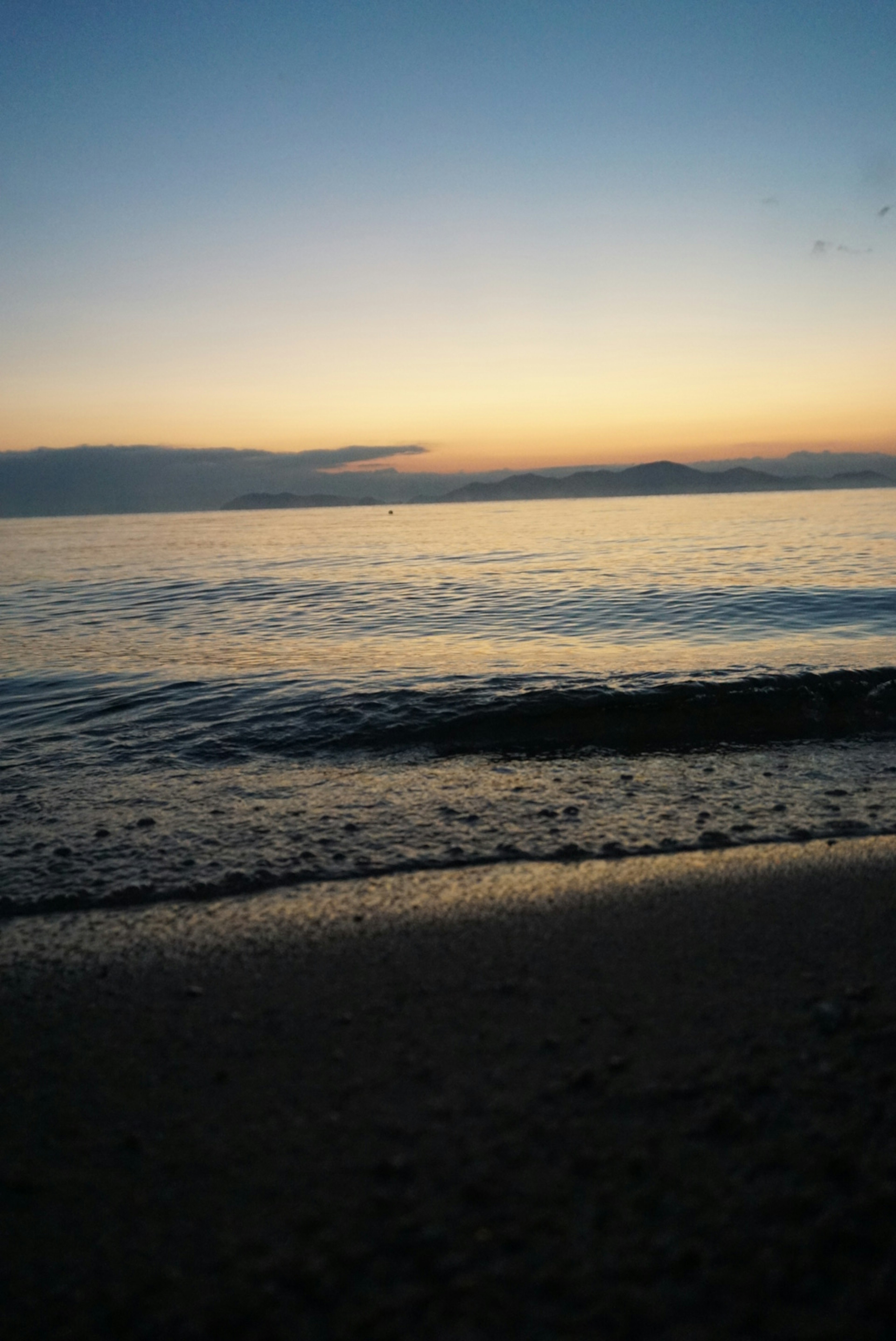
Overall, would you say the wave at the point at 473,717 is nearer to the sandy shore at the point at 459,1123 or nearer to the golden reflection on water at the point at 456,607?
the golden reflection on water at the point at 456,607

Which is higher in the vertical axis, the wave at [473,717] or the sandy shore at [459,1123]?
the wave at [473,717]

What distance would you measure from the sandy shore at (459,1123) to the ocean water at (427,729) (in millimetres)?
1083

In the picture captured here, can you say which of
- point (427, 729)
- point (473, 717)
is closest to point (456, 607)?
point (473, 717)

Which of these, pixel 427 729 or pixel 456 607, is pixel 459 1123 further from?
pixel 456 607

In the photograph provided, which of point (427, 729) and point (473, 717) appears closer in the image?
point (427, 729)

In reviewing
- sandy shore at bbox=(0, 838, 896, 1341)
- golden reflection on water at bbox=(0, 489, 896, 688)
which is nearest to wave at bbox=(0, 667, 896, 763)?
golden reflection on water at bbox=(0, 489, 896, 688)

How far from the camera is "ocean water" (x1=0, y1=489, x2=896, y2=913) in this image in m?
5.31

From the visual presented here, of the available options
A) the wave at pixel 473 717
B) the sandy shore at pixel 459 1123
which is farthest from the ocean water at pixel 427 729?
the sandy shore at pixel 459 1123

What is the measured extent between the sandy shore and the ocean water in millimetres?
1083

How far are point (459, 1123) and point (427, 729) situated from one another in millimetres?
5918

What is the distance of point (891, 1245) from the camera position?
6.88ft

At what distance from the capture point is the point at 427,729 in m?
8.46

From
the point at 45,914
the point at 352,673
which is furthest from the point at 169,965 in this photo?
the point at 352,673

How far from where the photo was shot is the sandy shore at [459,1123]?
2027 millimetres
